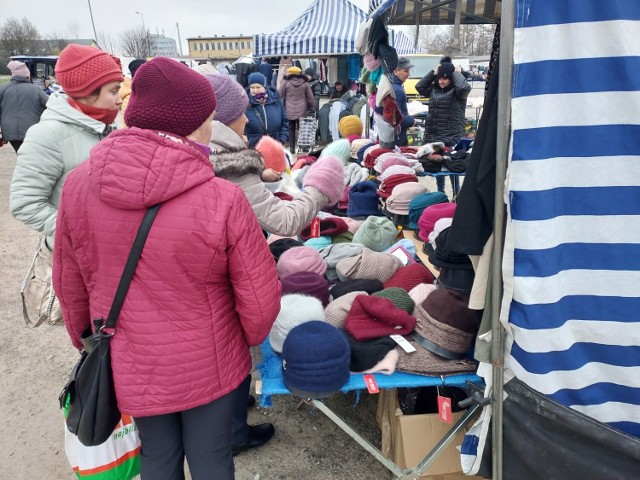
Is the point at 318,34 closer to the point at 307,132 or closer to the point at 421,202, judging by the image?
the point at 307,132

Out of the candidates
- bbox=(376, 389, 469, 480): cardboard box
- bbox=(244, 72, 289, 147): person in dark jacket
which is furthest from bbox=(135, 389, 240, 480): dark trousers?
bbox=(244, 72, 289, 147): person in dark jacket

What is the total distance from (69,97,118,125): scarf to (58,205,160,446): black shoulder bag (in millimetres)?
1226

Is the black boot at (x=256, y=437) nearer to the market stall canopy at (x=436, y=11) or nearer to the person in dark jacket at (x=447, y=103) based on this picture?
the market stall canopy at (x=436, y=11)

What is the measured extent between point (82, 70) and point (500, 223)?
1877 mm

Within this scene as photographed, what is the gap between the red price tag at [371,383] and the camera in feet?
6.10

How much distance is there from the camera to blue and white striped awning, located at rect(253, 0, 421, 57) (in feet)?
37.6

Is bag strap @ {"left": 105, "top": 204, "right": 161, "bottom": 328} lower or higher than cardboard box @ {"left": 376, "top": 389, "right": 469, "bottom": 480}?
higher

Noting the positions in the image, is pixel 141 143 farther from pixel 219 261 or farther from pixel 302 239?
pixel 302 239

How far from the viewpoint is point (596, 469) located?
1.57m

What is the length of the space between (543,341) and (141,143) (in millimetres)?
1357

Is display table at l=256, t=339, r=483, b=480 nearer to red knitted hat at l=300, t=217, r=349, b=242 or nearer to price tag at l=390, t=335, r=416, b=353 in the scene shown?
price tag at l=390, t=335, r=416, b=353

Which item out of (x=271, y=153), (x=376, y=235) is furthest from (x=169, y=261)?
(x=376, y=235)

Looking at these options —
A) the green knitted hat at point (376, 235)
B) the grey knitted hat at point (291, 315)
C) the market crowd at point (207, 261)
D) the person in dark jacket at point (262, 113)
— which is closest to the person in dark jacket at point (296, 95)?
the person in dark jacket at point (262, 113)

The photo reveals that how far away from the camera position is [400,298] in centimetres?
222
